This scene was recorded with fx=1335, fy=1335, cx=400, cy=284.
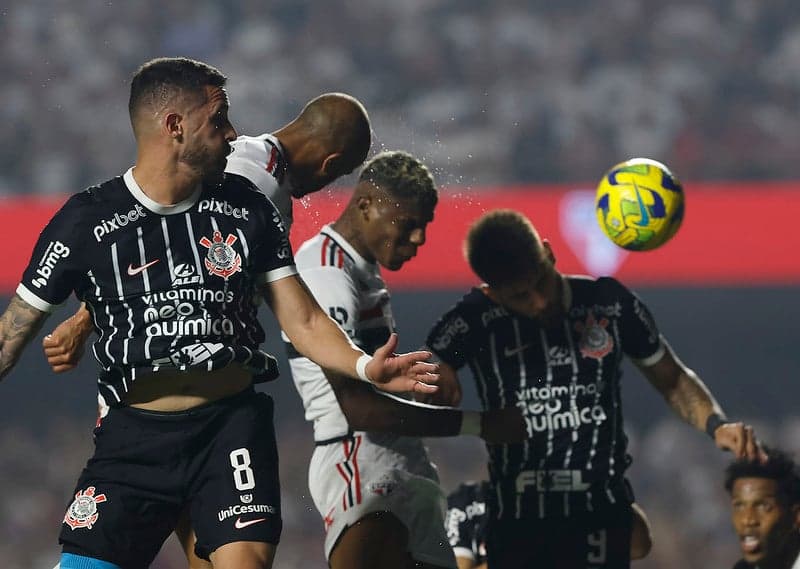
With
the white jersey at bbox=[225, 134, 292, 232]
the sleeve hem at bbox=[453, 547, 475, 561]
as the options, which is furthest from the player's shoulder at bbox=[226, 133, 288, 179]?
the sleeve hem at bbox=[453, 547, 475, 561]

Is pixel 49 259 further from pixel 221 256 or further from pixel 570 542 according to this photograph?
pixel 570 542

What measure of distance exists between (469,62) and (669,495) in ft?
12.1

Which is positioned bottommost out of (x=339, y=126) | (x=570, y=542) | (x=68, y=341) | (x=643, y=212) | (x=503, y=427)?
(x=570, y=542)

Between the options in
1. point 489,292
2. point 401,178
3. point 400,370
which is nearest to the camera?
point 400,370

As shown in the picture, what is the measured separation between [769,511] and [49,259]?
10.3 ft

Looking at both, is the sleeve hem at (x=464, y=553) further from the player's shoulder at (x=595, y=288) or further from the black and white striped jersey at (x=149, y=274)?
the black and white striped jersey at (x=149, y=274)

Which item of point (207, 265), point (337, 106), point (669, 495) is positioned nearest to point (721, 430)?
point (337, 106)

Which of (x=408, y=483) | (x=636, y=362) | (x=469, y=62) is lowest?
(x=408, y=483)

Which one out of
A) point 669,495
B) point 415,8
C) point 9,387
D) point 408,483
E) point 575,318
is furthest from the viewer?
point 415,8

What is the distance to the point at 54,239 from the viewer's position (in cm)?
324

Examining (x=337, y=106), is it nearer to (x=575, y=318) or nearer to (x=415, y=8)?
(x=575, y=318)

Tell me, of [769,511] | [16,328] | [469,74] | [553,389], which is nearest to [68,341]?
[16,328]

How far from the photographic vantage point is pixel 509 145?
9625 millimetres

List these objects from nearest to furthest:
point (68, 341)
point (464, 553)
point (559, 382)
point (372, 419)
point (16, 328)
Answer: point (16, 328) → point (68, 341) → point (372, 419) → point (559, 382) → point (464, 553)
